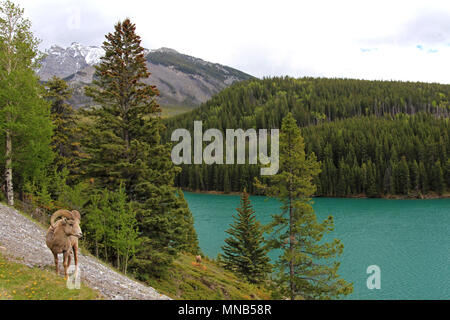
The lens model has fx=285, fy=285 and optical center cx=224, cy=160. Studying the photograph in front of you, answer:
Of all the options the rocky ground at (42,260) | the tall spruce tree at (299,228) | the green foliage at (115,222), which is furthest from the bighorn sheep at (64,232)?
the tall spruce tree at (299,228)

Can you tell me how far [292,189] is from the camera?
19844 millimetres

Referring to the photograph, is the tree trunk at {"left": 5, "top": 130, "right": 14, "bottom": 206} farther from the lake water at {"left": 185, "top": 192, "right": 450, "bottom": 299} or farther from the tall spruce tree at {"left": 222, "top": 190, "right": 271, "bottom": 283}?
the lake water at {"left": 185, "top": 192, "right": 450, "bottom": 299}

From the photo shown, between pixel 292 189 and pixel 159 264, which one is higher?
pixel 292 189

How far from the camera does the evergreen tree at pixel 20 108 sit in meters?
21.9

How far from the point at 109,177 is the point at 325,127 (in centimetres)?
14566

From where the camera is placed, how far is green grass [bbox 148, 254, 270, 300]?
19875mm

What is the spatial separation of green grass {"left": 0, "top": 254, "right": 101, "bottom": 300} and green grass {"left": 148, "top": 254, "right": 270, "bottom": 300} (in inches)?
365

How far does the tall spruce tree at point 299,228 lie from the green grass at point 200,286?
16.2 feet

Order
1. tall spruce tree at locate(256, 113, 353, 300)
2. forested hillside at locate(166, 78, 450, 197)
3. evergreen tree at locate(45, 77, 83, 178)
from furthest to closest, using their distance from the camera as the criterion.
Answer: forested hillside at locate(166, 78, 450, 197)
evergreen tree at locate(45, 77, 83, 178)
tall spruce tree at locate(256, 113, 353, 300)

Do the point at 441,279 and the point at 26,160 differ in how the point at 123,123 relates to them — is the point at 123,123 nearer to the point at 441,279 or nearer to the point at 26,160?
the point at 26,160

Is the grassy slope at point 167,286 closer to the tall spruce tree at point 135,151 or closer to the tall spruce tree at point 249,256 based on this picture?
the tall spruce tree at point 249,256

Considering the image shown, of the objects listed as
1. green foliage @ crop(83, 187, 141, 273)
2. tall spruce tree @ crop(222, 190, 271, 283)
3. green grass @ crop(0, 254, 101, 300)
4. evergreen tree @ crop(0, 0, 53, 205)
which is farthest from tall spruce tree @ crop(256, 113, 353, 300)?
evergreen tree @ crop(0, 0, 53, 205)

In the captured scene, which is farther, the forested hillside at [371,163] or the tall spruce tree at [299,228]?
the forested hillside at [371,163]

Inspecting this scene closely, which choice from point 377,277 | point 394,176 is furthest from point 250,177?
point 377,277
